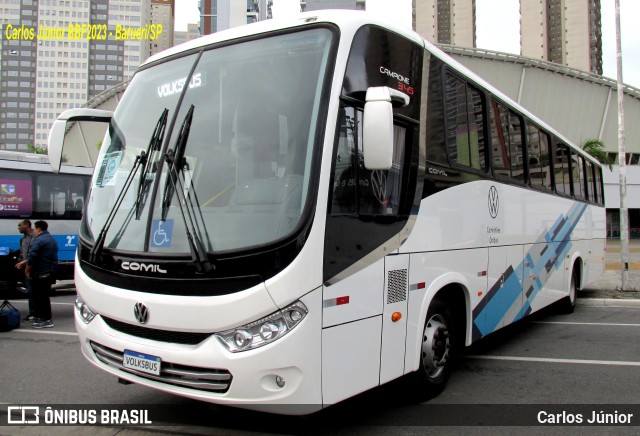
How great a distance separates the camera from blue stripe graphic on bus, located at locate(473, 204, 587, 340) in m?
5.77

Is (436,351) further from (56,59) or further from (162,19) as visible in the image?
(162,19)

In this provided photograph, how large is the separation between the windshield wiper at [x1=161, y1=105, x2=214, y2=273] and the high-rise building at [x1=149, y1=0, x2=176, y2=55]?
438 feet

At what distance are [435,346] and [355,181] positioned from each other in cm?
199

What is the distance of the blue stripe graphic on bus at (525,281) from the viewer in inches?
227

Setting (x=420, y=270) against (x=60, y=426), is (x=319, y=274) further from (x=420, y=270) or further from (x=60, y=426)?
(x=60, y=426)

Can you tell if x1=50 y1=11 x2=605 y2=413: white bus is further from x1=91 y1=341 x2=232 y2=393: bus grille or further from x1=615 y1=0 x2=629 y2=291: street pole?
x1=615 y1=0 x2=629 y2=291: street pole

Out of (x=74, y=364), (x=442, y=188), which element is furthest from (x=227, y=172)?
(x=74, y=364)

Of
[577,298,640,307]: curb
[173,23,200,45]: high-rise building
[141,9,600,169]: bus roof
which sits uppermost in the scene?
[173,23,200,45]: high-rise building

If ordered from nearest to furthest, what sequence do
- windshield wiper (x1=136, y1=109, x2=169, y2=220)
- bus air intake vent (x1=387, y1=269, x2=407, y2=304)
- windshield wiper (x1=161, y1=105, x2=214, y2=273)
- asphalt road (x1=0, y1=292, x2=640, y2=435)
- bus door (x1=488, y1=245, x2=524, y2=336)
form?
windshield wiper (x1=161, y1=105, x2=214, y2=273), windshield wiper (x1=136, y1=109, x2=169, y2=220), bus air intake vent (x1=387, y1=269, x2=407, y2=304), asphalt road (x1=0, y1=292, x2=640, y2=435), bus door (x1=488, y1=245, x2=524, y2=336)

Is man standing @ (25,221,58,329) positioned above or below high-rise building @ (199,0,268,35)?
below

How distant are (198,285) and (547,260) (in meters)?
6.44

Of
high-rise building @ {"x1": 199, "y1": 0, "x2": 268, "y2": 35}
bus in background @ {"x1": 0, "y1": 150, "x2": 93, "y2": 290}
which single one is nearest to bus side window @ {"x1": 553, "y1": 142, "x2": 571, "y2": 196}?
bus in background @ {"x1": 0, "y1": 150, "x2": 93, "y2": 290}

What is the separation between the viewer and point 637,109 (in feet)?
151

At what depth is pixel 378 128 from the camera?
329 centimetres
